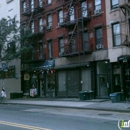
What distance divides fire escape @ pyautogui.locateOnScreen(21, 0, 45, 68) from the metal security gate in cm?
447

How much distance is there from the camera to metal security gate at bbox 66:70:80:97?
26.5 m

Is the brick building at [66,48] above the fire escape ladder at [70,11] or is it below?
below

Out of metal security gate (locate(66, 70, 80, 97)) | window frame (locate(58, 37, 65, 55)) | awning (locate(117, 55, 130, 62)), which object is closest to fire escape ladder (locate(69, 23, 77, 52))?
window frame (locate(58, 37, 65, 55))

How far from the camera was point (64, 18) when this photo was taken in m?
27.6

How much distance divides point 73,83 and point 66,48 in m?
3.53

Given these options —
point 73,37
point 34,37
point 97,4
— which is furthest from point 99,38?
point 34,37

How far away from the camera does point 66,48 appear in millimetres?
26984

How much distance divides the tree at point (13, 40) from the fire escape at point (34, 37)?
693 mm

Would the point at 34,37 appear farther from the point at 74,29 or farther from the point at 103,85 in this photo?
the point at 103,85

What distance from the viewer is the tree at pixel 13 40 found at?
97.6 feet

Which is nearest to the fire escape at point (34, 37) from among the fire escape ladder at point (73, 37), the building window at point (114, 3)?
the fire escape ladder at point (73, 37)

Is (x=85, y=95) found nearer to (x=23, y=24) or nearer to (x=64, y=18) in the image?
(x=64, y=18)

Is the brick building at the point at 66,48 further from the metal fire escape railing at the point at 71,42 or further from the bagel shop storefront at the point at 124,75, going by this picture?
the bagel shop storefront at the point at 124,75

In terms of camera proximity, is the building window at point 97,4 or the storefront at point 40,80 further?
the storefront at point 40,80
